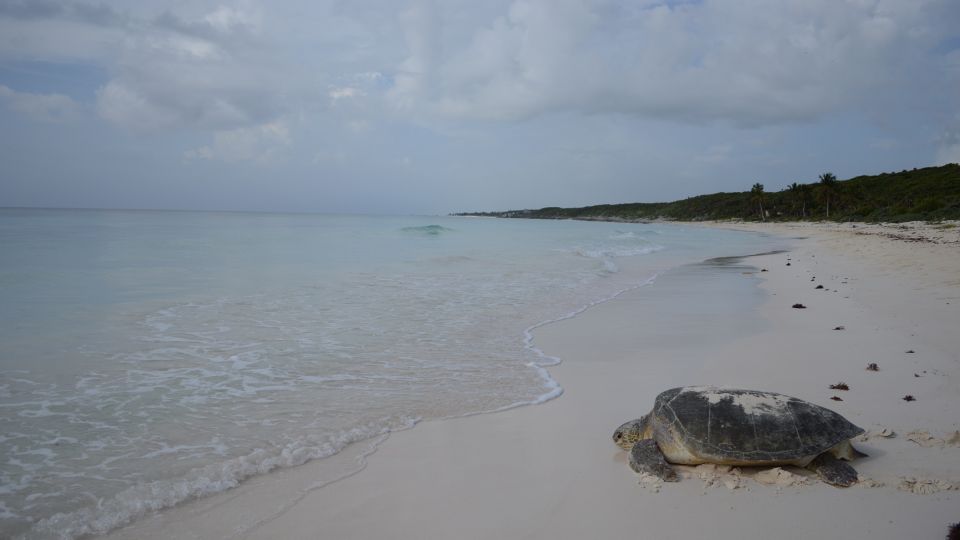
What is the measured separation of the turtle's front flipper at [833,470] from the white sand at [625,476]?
0.18ft

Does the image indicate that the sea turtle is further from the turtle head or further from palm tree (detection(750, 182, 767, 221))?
palm tree (detection(750, 182, 767, 221))

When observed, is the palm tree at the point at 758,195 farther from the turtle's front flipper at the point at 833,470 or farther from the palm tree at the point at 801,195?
the turtle's front flipper at the point at 833,470

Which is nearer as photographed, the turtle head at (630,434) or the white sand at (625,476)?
the white sand at (625,476)

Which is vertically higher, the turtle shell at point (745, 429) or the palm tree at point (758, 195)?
the palm tree at point (758, 195)

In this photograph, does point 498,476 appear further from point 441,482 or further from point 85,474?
point 85,474

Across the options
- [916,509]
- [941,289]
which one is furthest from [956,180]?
[916,509]

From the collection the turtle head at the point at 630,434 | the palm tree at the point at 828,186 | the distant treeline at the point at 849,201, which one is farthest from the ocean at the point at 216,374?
the palm tree at the point at 828,186

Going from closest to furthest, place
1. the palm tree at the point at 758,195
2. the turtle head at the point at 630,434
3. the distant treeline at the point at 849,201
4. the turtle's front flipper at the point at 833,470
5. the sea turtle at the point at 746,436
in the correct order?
the turtle's front flipper at the point at 833,470 → the sea turtle at the point at 746,436 → the turtle head at the point at 630,434 → the distant treeline at the point at 849,201 → the palm tree at the point at 758,195

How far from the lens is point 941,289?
11.2 meters

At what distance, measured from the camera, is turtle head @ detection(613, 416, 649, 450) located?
14.3 ft

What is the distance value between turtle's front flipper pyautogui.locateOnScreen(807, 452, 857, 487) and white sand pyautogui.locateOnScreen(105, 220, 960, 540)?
0.06 m

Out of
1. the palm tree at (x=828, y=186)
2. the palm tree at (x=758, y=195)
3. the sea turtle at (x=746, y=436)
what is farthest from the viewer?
the palm tree at (x=758, y=195)

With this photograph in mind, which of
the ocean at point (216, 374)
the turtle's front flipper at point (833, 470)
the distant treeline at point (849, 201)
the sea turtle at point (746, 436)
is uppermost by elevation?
the distant treeline at point (849, 201)

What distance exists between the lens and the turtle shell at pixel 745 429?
12.5ft
